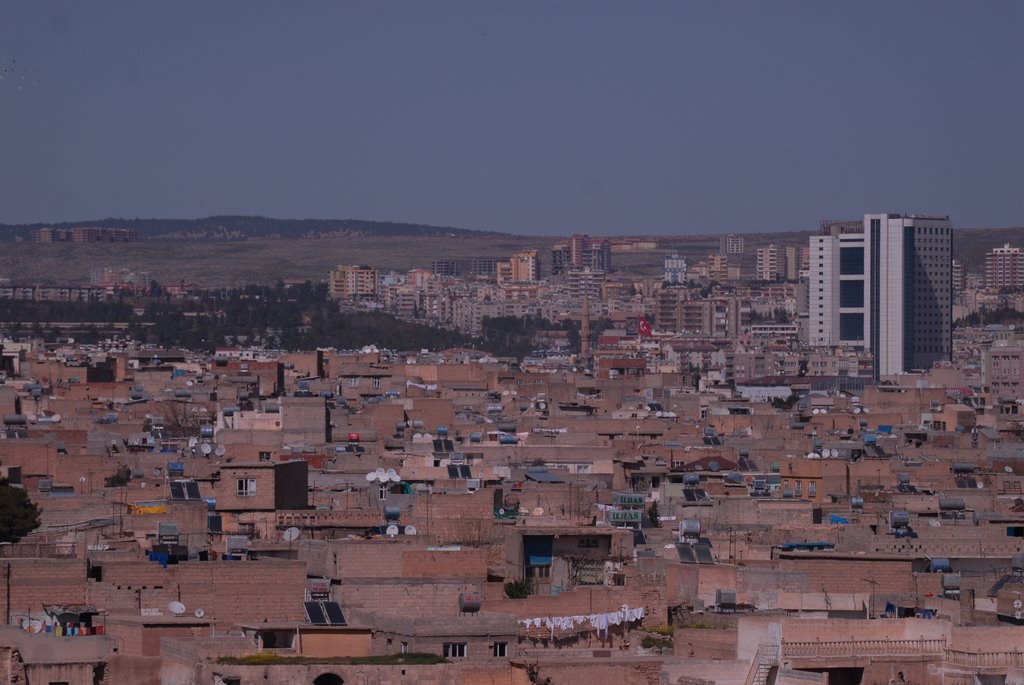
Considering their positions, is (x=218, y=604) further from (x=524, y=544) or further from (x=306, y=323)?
(x=306, y=323)

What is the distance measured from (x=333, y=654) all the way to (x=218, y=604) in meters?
1.69

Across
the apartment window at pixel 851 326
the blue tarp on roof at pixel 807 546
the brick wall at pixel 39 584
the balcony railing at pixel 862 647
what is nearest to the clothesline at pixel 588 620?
the balcony railing at pixel 862 647

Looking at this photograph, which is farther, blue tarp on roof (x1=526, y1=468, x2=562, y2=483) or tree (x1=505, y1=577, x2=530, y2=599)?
blue tarp on roof (x1=526, y1=468, x2=562, y2=483)

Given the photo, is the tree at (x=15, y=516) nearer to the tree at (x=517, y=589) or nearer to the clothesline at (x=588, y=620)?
the tree at (x=517, y=589)

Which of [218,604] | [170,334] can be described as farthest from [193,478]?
[170,334]

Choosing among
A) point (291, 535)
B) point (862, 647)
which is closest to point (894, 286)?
point (291, 535)

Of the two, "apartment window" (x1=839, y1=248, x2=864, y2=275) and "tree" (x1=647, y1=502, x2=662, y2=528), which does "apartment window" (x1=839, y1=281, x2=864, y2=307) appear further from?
"tree" (x1=647, y1=502, x2=662, y2=528)

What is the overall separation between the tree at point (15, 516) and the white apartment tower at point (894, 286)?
104356 mm

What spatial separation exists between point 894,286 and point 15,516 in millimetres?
109886

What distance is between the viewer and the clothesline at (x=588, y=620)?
17.6 meters

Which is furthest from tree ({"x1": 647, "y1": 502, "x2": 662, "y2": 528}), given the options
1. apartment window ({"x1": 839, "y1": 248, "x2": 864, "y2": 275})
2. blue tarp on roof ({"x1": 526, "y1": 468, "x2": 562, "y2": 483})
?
apartment window ({"x1": 839, "y1": 248, "x2": 864, "y2": 275})

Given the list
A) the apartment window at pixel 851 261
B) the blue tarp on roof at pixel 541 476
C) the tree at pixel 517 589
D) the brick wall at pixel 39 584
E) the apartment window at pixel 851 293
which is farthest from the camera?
the apartment window at pixel 851 293

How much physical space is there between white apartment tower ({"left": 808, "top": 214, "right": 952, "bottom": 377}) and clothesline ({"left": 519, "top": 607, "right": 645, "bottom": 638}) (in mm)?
109243

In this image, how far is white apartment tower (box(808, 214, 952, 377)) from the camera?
129625 mm
